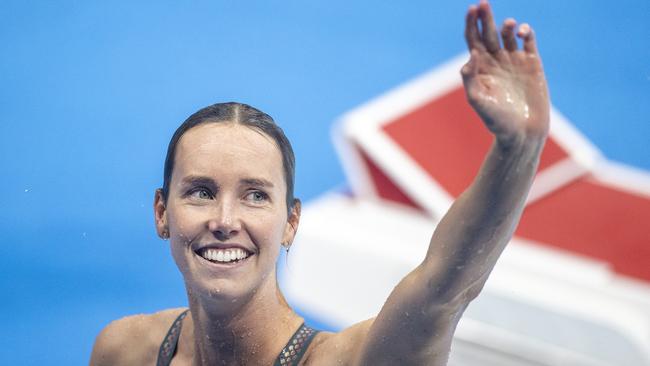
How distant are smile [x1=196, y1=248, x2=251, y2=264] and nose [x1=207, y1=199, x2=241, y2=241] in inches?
1.1

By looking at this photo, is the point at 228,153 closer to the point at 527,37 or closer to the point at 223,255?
the point at 223,255

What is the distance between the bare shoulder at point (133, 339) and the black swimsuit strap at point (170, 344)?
78 millimetres

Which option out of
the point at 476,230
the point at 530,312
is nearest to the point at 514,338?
the point at 530,312

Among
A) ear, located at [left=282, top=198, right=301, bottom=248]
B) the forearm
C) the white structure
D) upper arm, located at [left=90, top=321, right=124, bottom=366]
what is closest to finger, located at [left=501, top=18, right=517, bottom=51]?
the forearm

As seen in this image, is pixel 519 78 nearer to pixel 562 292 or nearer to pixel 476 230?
pixel 476 230

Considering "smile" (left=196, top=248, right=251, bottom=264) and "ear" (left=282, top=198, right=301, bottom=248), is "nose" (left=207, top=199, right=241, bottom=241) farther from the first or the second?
"ear" (left=282, top=198, right=301, bottom=248)

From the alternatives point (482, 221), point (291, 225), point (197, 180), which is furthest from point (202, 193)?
point (482, 221)

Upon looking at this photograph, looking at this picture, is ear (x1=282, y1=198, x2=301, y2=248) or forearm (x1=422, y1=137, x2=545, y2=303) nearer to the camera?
forearm (x1=422, y1=137, x2=545, y2=303)

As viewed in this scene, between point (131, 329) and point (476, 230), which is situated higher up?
point (131, 329)

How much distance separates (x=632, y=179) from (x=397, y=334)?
2744mm

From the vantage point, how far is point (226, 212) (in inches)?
74.2

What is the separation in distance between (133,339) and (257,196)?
2.42 ft

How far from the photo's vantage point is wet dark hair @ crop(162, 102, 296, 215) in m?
2.01

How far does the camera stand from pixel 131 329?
2.48 metres
